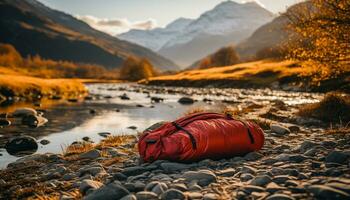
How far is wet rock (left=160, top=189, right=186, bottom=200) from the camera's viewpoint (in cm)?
716

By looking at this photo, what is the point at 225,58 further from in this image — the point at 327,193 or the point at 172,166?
the point at 327,193

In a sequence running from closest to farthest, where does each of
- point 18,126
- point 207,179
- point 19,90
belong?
1. point 207,179
2. point 18,126
3. point 19,90

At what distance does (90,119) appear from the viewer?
2988 cm

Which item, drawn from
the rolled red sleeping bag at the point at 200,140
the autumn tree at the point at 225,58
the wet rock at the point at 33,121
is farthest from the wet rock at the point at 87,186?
the autumn tree at the point at 225,58

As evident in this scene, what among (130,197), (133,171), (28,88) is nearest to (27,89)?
(28,88)

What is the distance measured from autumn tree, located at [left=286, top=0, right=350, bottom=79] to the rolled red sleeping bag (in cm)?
958

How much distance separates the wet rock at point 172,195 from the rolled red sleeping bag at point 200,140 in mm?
2590

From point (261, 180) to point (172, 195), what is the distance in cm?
186

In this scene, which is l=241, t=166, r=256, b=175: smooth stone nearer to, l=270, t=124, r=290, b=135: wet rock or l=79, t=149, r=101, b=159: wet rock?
l=79, t=149, r=101, b=159: wet rock

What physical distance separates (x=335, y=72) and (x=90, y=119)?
1822cm

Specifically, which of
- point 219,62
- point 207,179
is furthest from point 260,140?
point 219,62

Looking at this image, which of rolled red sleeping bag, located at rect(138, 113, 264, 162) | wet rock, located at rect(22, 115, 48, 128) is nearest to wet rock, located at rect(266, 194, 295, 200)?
rolled red sleeping bag, located at rect(138, 113, 264, 162)

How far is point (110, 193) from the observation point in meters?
7.34

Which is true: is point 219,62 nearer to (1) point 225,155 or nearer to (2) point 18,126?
(2) point 18,126
